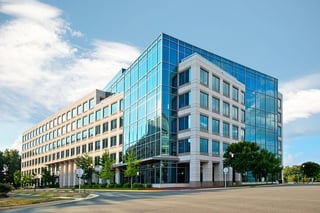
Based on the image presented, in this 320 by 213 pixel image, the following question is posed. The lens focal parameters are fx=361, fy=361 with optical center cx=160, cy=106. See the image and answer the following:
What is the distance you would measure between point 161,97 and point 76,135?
152 ft

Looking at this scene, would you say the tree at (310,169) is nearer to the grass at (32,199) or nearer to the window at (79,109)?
the window at (79,109)

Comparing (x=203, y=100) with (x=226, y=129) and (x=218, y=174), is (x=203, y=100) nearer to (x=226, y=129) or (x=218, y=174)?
(x=226, y=129)

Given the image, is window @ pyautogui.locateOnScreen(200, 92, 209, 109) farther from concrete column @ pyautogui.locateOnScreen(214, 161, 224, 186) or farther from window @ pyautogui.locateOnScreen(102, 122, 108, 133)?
window @ pyautogui.locateOnScreen(102, 122, 108, 133)

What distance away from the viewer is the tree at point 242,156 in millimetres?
52000

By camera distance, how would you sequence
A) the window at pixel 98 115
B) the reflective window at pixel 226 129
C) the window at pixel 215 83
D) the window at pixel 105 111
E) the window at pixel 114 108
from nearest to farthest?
1. the window at pixel 215 83
2. the reflective window at pixel 226 129
3. the window at pixel 114 108
4. the window at pixel 105 111
5. the window at pixel 98 115

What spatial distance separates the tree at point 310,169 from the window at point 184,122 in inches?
1912

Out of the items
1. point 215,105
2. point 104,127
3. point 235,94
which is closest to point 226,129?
point 215,105

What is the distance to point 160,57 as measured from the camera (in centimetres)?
5678

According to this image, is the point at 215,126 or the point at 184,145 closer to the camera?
the point at 184,145

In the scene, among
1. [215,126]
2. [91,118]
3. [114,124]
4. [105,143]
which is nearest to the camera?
[215,126]

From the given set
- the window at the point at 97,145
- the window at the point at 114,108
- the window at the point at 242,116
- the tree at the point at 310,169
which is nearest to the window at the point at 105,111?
the window at the point at 114,108

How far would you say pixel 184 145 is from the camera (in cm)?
5541

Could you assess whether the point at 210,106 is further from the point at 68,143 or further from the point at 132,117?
the point at 68,143

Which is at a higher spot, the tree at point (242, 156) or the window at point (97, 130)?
the window at point (97, 130)
